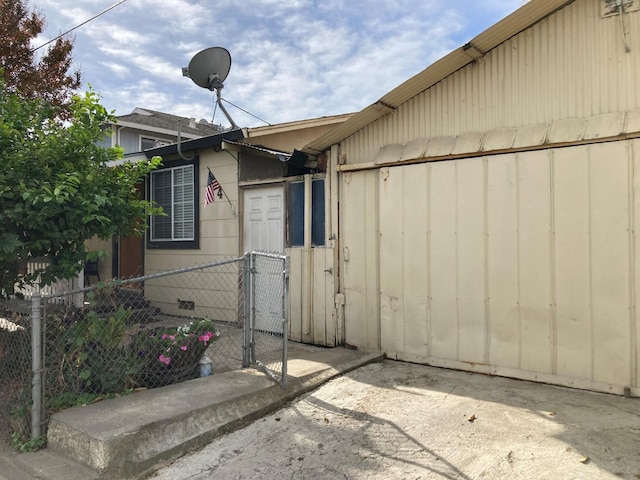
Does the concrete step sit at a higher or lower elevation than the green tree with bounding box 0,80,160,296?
lower

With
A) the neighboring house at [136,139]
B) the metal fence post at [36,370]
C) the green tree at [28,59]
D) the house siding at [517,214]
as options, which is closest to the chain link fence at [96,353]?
the metal fence post at [36,370]

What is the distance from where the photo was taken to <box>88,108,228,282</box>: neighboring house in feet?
29.7

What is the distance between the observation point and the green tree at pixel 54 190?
3607 millimetres

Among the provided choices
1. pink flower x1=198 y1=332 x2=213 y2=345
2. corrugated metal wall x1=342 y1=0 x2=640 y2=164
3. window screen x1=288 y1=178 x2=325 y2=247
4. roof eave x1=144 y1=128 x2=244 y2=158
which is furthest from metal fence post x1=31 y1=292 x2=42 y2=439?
roof eave x1=144 y1=128 x2=244 y2=158

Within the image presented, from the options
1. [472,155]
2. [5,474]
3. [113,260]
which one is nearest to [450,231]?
[472,155]

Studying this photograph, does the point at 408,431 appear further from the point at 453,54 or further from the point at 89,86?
the point at 89,86

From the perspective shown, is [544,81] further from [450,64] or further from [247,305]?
[247,305]

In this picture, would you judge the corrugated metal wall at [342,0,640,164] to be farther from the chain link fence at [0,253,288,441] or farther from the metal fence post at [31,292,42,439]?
the metal fence post at [31,292,42,439]

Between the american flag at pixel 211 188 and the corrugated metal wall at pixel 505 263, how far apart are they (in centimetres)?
265

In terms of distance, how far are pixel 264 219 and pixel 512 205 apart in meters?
3.62

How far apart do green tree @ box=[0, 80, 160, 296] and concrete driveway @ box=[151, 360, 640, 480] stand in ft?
7.33

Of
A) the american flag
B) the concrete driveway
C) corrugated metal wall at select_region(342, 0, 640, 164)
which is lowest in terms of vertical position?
the concrete driveway

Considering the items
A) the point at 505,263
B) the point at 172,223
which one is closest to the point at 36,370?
the point at 505,263

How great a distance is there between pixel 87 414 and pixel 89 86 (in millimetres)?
3020
